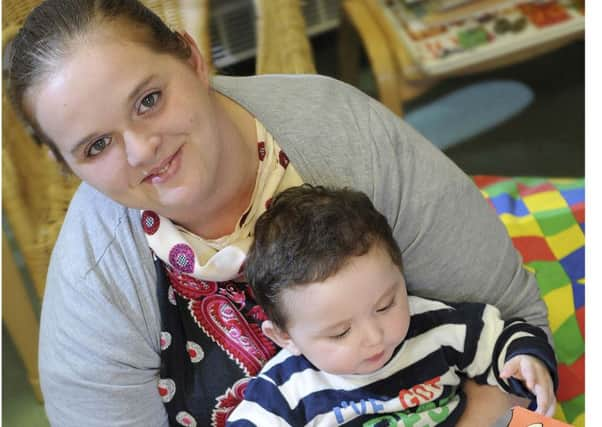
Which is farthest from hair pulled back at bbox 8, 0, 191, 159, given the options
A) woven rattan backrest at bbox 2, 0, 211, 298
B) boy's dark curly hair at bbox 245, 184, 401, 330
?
woven rattan backrest at bbox 2, 0, 211, 298

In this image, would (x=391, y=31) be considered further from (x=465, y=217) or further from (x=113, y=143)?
(x=113, y=143)

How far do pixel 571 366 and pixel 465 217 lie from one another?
409 mm

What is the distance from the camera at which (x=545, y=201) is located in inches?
66.4

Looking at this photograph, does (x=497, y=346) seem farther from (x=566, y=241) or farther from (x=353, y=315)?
(x=566, y=241)

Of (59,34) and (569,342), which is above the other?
(59,34)

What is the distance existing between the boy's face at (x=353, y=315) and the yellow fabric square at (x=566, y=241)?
24.1 inches

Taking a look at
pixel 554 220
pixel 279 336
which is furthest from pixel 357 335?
pixel 554 220

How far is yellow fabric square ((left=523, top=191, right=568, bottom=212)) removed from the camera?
5.49ft

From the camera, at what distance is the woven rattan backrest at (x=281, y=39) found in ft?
5.91

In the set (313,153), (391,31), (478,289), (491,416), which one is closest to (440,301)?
(478,289)

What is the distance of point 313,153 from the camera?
1168mm

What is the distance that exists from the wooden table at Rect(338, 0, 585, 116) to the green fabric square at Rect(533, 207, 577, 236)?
60 cm

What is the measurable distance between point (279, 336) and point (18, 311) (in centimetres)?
98

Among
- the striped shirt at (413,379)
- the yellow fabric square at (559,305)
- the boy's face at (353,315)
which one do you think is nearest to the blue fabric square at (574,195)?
the yellow fabric square at (559,305)
